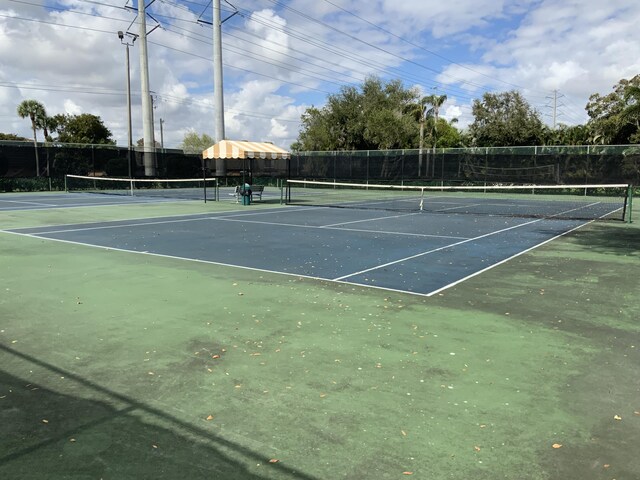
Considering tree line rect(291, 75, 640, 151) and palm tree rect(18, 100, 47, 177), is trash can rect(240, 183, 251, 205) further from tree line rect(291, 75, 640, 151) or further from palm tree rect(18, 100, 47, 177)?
palm tree rect(18, 100, 47, 177)

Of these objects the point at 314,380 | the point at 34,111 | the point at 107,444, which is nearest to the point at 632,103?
the point at 314,380

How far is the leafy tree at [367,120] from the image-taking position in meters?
53.2

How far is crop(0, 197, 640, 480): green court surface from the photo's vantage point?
3.05 meters

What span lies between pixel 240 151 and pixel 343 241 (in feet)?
40.2

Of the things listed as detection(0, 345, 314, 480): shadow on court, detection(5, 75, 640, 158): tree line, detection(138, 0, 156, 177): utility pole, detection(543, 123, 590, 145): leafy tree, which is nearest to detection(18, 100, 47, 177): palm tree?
detection(5, 75, 640, 158): tree line

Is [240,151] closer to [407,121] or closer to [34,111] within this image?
[407,121]

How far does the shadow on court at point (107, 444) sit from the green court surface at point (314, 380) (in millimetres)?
12

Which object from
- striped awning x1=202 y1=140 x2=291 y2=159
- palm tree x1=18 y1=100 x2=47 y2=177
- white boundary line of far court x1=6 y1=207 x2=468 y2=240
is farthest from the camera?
palm tree x1=18 y1=100 x2=47 y2=177

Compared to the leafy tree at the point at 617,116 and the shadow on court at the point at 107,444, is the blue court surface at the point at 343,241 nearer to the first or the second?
the shadow on court at the point at 107,444

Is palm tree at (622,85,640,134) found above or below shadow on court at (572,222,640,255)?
above

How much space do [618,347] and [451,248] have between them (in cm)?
612

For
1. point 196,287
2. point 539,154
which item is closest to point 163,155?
point 539,154

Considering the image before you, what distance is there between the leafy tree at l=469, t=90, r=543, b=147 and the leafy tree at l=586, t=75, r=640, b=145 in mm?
5123

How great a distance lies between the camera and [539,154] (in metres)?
31.9
